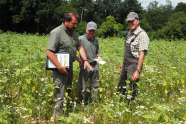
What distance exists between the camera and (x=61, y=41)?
8.96 feet

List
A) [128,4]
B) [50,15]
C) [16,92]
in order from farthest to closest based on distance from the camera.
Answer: [128,4] < [50,15] < [16,92]

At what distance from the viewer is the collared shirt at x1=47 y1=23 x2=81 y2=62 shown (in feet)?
8.64

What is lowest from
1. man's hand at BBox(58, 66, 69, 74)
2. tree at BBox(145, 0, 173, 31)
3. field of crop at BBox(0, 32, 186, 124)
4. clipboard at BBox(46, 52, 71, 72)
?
field of crop at BBox(0, 32, 186, 124)

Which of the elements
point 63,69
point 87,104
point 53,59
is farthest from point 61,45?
point 87,104

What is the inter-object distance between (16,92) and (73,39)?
1.56 meters

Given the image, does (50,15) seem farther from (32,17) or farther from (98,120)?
(98,120)

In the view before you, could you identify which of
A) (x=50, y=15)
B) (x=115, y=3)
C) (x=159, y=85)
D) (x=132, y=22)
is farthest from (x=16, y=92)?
(x=115, y=3)

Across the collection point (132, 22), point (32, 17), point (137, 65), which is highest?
point (32, 17)

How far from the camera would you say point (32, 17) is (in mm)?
37875

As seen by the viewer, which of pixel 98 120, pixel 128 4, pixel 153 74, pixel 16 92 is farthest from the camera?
pixel 128 4

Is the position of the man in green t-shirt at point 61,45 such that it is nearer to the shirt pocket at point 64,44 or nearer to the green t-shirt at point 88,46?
the shirt pocket at point 64,44

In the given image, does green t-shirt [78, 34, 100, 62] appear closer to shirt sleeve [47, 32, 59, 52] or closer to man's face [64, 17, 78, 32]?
man's face [64, 17, 78, 32]

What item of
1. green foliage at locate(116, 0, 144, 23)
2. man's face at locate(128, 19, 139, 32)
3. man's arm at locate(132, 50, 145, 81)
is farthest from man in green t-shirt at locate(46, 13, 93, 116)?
green foliage at locate(116, 0, 144, 23)

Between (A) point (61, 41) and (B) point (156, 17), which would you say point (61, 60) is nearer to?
(A) point (61, 41)
